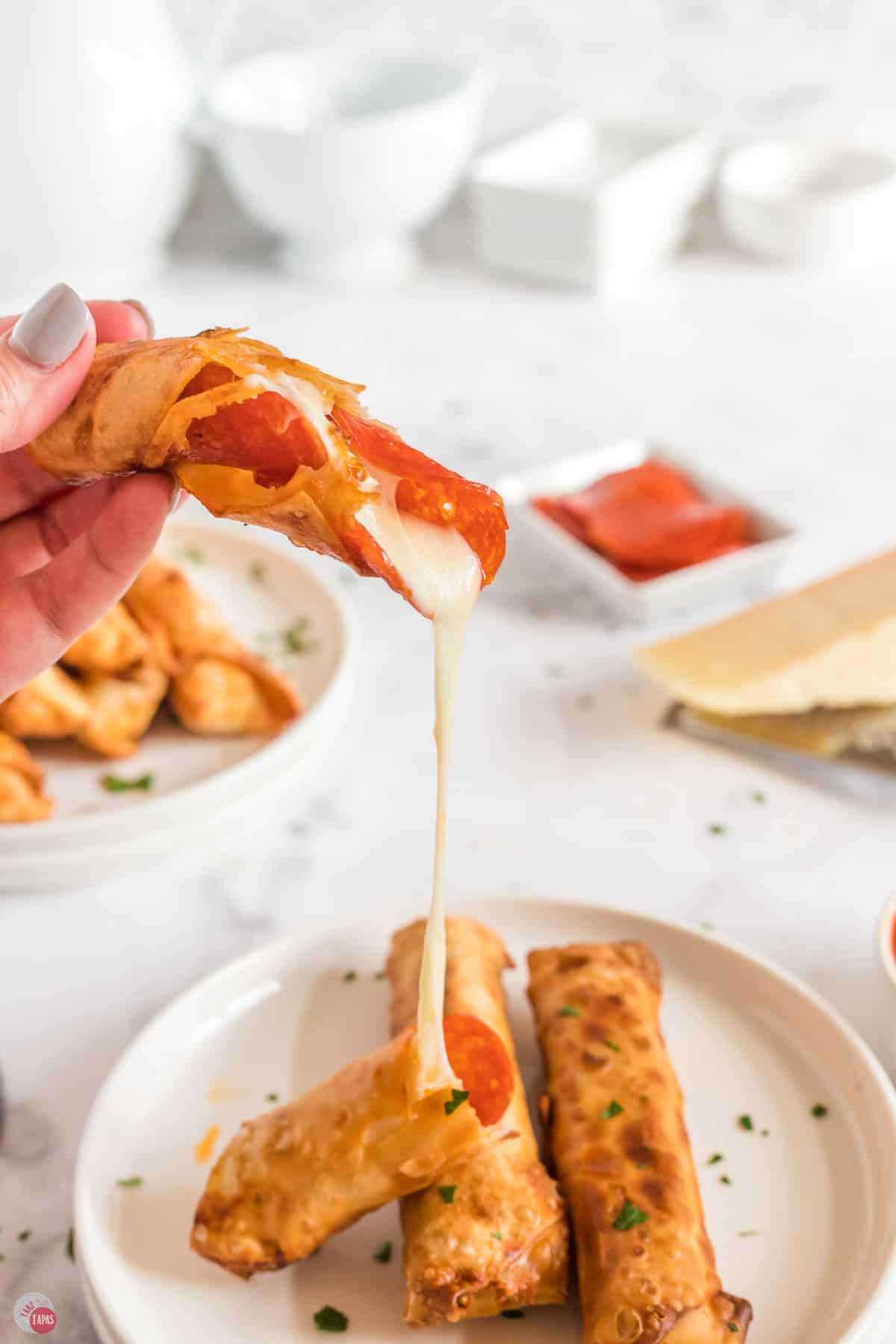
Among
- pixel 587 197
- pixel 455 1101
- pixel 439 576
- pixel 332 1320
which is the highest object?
pixel 439 576

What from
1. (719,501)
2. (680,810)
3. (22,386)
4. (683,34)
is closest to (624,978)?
(680,810)

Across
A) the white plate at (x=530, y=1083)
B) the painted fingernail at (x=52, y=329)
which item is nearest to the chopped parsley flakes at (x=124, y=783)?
the white plate at (x=530, y=1083)

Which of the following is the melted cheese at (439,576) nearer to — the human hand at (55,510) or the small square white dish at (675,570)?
the human hand at (55,510)

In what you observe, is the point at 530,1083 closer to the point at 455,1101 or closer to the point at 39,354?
the point at 455,1101

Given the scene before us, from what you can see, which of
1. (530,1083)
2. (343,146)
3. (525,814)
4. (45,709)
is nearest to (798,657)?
(525,814)

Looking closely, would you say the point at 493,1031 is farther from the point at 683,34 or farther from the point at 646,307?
the point at 683,34

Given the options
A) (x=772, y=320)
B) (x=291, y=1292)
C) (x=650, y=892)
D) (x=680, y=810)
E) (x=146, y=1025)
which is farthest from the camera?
(x=772, y=320)

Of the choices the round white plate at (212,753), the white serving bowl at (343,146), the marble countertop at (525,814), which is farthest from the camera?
the white serving bowl at (343,146)
